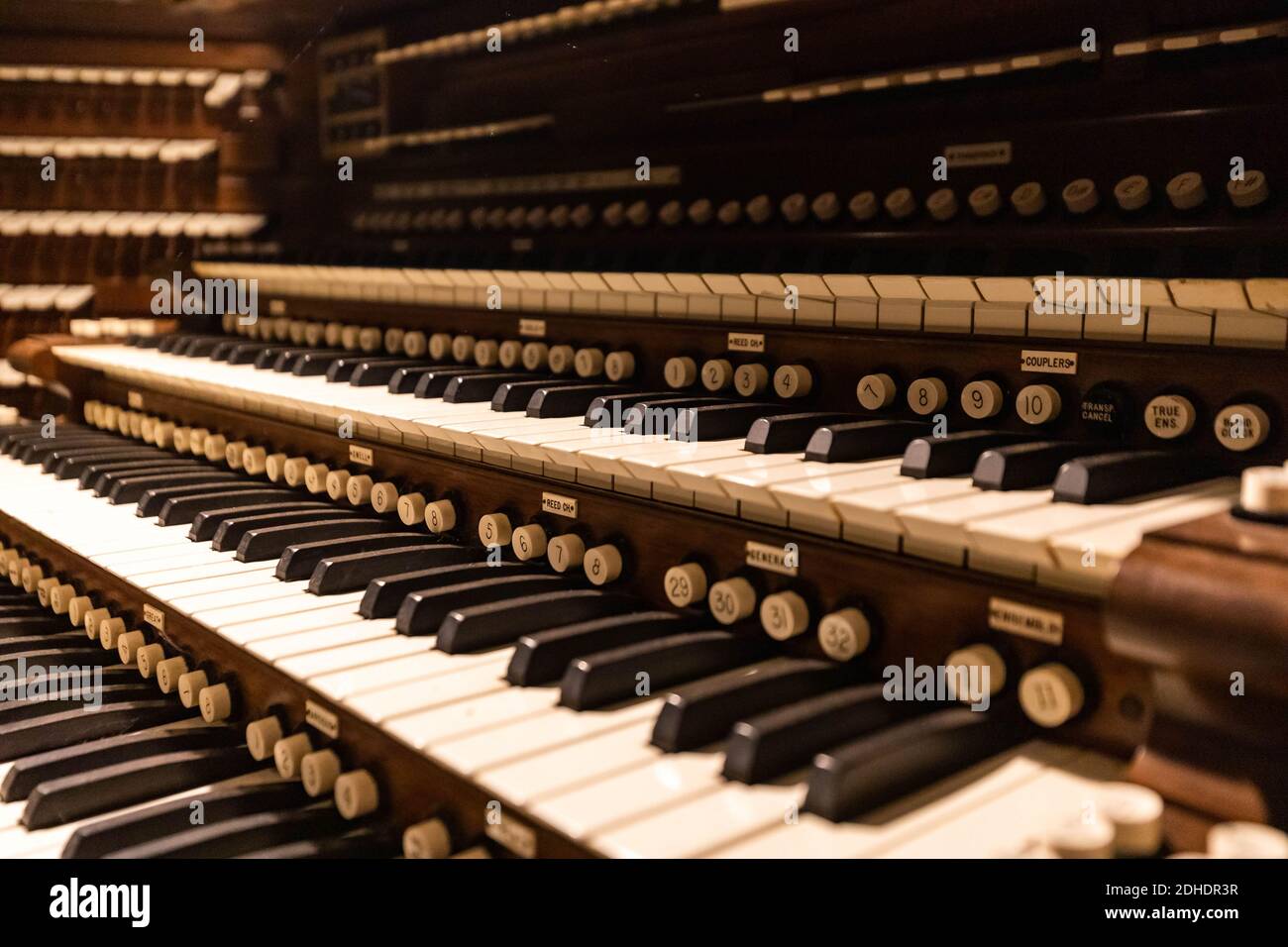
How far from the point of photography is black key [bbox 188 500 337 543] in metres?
2.00

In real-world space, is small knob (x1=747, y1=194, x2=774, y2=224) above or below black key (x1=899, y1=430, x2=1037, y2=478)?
above

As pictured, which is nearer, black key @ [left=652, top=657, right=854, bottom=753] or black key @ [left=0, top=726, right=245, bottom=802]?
black key @ [left=652, top=657, right=854, bottom=753]

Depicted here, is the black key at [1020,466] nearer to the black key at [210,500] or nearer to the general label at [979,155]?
the general label at [979,155]

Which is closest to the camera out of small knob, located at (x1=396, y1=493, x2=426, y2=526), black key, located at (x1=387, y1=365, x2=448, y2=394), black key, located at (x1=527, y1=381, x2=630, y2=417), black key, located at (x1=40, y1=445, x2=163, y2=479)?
black key, located at (x1=527, y1=381, x2=630, y2=417)

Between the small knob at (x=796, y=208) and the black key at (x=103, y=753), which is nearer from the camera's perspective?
the black key at (x=103, y=753)

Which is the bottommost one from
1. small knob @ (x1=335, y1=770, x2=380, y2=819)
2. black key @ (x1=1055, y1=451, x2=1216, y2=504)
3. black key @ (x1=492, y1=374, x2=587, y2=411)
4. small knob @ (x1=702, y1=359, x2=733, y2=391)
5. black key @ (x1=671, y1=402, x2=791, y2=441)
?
small knob @ (x1=335, y1=770, x2=380, y2=819)

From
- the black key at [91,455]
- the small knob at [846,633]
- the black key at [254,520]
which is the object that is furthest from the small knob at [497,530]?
the black key at [91,455]

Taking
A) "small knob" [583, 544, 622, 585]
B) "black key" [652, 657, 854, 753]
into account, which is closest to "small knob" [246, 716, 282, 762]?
"small knob" [583, 544, 622, 585]

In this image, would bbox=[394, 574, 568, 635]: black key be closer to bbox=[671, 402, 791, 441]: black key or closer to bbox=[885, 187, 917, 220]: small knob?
bbox=[671, 402, 791, 441]: black key

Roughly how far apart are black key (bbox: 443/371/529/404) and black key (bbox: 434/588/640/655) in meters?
0.60

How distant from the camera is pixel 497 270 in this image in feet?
7.38

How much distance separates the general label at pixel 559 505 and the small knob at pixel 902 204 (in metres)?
0.71

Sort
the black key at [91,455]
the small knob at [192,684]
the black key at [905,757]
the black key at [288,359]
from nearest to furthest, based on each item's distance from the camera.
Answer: the black key at [905,757]
the small knob at [192,684]
the black key at [288,359]
the black key at [91,455]

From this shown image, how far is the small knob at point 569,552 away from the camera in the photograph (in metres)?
1.65
